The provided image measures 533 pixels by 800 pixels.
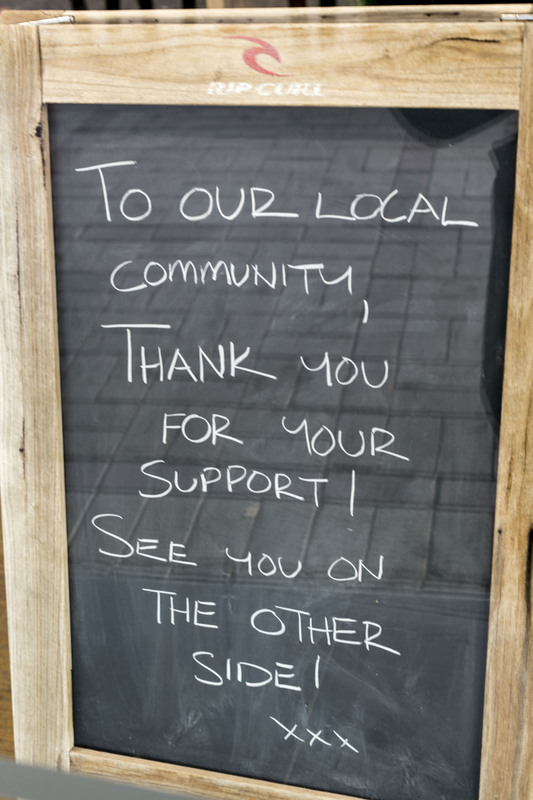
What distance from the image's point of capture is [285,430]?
1564 mm

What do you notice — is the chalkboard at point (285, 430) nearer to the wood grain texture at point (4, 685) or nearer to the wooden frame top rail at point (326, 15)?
the wooden frame top rail at point (326, 15)

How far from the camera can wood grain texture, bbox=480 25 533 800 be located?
1.37m

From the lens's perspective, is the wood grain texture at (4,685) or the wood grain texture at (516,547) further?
the wood grain texture at (4,685)

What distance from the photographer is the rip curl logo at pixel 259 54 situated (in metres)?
1.41


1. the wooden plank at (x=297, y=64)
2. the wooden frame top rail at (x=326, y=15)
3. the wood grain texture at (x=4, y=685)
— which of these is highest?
the wooden frame top rail at (x=326, y=15)

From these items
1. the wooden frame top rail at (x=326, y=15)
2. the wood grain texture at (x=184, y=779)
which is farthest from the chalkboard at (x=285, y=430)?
the wooden frame top rail at (x=326, y=15)

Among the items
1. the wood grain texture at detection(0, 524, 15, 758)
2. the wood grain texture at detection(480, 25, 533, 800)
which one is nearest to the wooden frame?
the wood grain texture at detection(480, 25, 533, 800)

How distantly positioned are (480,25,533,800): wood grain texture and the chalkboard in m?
0.03

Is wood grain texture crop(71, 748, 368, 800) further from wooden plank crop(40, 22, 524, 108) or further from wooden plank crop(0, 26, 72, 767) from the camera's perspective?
wooden plank crop(40, 22, 524, 108)

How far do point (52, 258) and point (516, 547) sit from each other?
918 millimetres

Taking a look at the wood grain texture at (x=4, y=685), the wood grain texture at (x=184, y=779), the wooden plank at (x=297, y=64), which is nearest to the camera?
the wooden plank at (x=297, y=64)

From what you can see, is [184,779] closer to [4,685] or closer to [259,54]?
[4,685]

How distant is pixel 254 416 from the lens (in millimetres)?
1574

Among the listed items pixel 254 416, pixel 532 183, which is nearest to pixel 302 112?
pixel 532 183
